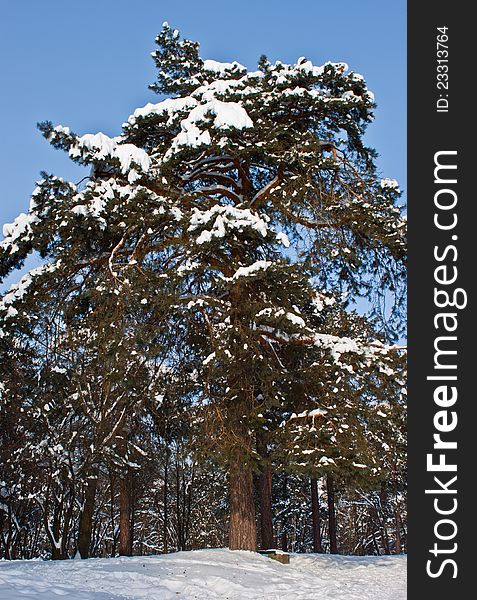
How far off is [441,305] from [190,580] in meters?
5.92

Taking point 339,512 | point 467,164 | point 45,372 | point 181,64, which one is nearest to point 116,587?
point 45,372

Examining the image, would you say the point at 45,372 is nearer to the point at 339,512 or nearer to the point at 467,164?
the point at 467,164

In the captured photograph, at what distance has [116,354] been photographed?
10.4m

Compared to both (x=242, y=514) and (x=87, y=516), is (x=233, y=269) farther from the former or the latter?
(x=87, y=516)

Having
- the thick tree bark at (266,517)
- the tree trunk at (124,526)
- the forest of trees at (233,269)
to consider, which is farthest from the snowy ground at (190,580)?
the tree trunk at (124,526)

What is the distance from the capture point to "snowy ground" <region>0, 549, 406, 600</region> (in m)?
7.16

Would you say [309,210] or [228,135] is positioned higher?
[228,135]

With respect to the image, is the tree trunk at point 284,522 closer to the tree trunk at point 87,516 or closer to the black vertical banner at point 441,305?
the tree trunk at point 87,516

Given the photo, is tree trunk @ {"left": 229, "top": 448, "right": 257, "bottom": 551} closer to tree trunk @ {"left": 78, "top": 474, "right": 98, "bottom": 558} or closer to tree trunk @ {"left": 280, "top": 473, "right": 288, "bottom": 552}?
tree trunk @ {"left": 78, "top": 474, "right": 98, "bottom": 558}

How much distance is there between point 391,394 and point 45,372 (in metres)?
6.75

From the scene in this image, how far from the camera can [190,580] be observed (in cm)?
862

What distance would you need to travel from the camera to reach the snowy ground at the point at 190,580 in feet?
23.5

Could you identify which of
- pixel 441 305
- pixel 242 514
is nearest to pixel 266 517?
pixel 242 514

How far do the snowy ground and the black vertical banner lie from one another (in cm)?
393
